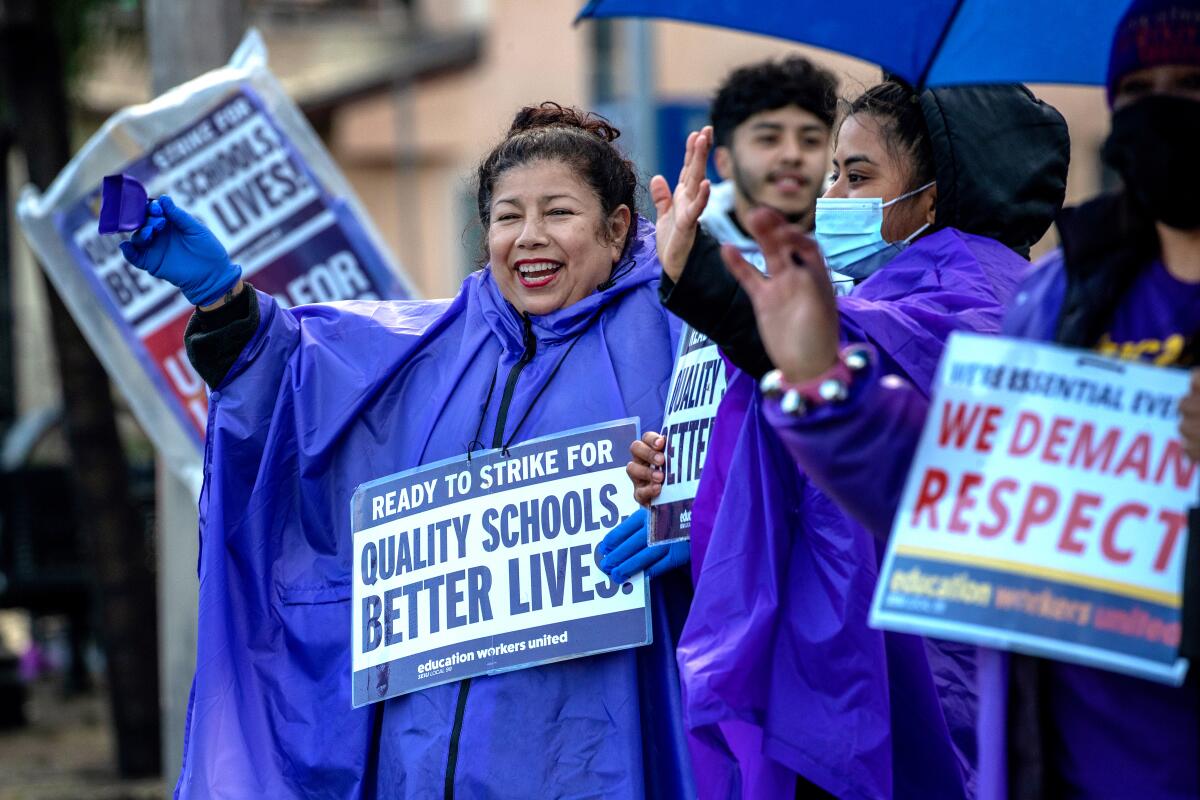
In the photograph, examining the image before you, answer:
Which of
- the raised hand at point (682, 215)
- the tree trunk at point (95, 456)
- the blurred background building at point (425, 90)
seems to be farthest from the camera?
the blurred background building at point (425, 90)

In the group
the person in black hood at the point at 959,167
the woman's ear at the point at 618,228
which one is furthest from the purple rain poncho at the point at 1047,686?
the woman's ear at the point at 618,228

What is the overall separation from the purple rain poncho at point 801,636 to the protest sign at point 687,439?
0.09 metres

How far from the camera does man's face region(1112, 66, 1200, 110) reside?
2.54m

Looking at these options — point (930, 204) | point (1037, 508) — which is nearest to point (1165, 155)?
point (1037, 508)

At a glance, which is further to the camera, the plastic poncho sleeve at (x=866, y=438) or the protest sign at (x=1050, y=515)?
the plastic poncho sleeve at (x=866, y=438)

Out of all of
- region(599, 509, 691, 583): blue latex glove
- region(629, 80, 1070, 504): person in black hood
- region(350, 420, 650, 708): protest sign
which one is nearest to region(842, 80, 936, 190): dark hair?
region(629, 80, 1070, 504): person in black hood

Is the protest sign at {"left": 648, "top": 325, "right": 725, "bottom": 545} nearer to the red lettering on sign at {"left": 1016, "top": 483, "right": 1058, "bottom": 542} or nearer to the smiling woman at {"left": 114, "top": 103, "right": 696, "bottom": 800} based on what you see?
the smiling woman at {"left": 114, "top": 103, "right": 696, "bottom": 800}

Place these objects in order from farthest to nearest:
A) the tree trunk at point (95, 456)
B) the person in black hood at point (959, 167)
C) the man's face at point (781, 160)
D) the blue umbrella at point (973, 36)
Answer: the tree trunk at point (95, 456), the man's face at point (781, 160), the person in black hood at point (959, 167), the blue umbrella at point (973, 36)

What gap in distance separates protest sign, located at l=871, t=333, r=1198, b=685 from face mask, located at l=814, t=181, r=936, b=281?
4.40ft

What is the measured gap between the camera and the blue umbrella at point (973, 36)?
3420 millimetres

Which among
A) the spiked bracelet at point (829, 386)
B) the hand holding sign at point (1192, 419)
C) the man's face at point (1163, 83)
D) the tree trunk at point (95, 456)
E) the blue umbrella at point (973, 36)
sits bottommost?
the tree trunk at point (95, 456)

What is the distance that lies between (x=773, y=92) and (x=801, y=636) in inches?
126

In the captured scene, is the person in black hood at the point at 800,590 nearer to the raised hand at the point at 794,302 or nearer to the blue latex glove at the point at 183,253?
the raised hand at the point at 794,302

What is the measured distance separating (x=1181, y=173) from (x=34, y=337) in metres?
17.7
